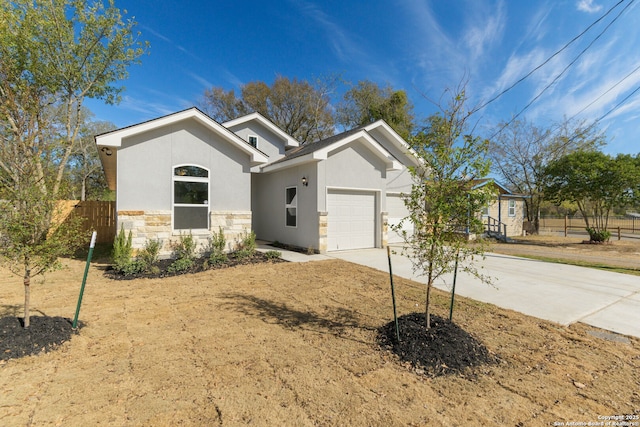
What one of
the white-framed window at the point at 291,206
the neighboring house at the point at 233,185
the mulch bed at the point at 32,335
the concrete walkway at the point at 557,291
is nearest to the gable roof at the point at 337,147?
the neighboring house at the point at 233,185

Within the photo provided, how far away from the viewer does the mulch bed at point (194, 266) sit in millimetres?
6809

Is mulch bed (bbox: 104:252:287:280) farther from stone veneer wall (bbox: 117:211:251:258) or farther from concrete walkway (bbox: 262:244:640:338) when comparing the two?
concrete walkway (bbox: 262:244:640:338)

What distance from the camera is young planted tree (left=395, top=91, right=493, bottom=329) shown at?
323cm

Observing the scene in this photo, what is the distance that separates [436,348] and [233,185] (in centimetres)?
746

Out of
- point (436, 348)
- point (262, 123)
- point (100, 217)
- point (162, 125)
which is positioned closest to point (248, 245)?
point (162, 125)

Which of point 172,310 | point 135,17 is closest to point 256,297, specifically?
point 172,310

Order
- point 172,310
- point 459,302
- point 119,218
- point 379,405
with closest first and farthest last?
1. point 379,405
2. point 172,310
3. point 459,302
4. point 119,218

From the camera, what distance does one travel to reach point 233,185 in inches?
359

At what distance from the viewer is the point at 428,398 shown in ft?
8.18

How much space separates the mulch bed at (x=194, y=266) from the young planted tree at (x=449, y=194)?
575cm

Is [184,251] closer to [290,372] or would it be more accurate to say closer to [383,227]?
[290,372]

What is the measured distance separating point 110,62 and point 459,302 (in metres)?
17.6

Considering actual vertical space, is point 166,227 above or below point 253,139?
below

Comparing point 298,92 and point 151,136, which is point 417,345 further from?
point 298,92
